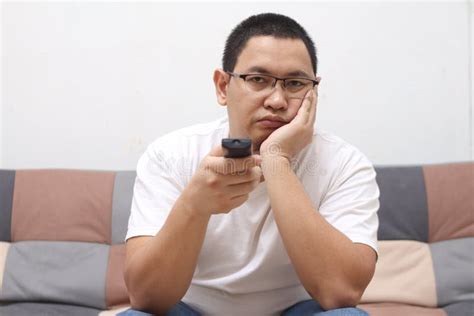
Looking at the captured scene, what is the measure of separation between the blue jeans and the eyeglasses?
528 mm

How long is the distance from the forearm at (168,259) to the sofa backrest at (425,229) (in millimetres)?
891

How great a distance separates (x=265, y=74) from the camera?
1.30 m

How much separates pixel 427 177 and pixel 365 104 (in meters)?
0.43

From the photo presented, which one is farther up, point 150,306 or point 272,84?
point 272,84

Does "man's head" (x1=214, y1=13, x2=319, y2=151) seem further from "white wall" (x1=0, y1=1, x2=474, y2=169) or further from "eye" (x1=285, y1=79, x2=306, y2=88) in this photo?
"white wall" (x1=0, y1=1, x2=474, y2=169)

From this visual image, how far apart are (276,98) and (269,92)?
3 cm

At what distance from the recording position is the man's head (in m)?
1.30

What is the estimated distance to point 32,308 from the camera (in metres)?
1.72

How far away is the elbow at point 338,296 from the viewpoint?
111 centimetres

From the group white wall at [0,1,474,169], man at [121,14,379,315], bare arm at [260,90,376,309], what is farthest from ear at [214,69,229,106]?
white wall at [0,1,474,169]

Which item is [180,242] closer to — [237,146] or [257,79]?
[237,146]

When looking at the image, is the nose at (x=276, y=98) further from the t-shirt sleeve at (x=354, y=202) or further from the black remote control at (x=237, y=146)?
the black remote control at (x=237, y=146)

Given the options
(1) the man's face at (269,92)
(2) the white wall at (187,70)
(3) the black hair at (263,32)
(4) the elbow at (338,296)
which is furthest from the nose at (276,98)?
(2) the white wall at (187,70)

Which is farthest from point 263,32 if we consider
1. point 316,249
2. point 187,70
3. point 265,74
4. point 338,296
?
point 187,70
